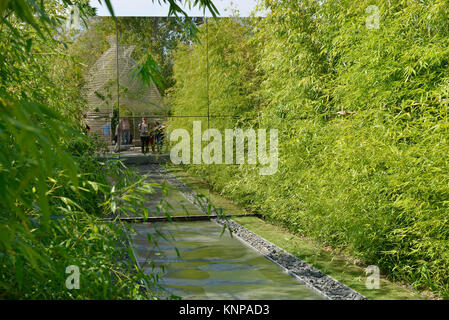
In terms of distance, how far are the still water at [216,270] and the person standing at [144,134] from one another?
145 centimetres

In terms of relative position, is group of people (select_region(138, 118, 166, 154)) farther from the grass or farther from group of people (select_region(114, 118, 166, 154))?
the grass

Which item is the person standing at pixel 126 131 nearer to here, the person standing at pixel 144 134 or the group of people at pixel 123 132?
the group of people at pixel 123 132

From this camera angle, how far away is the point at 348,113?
552cm

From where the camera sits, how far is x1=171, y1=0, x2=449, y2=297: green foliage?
4.05 meters

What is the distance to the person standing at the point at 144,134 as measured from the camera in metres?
7.29

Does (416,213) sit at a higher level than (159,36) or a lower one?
lower

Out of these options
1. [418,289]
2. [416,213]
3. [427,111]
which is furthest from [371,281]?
[427,111]

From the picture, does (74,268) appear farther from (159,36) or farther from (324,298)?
(159,36)

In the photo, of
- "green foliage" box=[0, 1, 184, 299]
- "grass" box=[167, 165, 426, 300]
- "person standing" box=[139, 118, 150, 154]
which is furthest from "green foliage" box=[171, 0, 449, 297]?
"green foliage" box=[0, 1, 184, 299]

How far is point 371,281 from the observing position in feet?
14.6

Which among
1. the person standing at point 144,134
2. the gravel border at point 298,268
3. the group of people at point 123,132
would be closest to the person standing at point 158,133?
the person standing at point 144,134

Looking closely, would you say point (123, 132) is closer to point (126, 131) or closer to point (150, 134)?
point (126, 131)

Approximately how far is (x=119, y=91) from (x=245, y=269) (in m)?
3.72

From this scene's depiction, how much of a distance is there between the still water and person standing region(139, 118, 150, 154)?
1.45 meters
